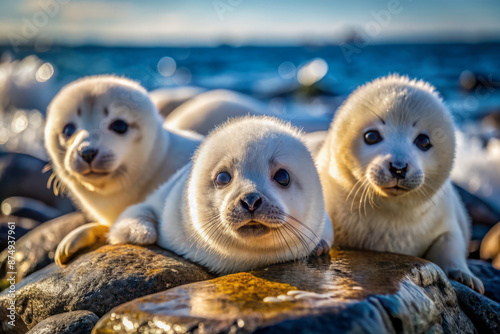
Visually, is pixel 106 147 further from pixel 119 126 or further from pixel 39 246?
pixel 39 246

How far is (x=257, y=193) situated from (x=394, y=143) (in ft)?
4.00

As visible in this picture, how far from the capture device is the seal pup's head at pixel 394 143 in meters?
3.55

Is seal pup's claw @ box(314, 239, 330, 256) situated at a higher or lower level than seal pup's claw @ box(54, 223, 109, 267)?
higher

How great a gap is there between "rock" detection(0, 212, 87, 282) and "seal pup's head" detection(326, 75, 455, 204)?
Answer: 99.8 inches

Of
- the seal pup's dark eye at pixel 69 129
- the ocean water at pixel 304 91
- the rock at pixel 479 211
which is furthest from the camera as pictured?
the ocean water at pixel 304 91

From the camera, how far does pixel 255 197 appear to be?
9.21ft

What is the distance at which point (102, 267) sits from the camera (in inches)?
131

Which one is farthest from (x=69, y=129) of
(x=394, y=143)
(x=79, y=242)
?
(x=394, y=143)

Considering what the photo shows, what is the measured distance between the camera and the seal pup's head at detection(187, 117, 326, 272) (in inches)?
114

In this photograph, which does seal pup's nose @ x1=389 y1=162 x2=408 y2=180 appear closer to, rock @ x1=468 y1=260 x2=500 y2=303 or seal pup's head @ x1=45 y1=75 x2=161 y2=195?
rock @ x1=468 y1=260 x2=500 y2=303

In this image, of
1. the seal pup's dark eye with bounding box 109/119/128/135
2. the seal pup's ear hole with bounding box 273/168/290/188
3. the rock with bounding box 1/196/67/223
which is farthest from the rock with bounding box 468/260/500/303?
the rock with bounding box 1/196/67/223

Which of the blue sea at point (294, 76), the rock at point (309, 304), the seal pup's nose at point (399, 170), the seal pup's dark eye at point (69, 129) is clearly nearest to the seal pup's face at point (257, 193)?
the rock at point (309, 304)

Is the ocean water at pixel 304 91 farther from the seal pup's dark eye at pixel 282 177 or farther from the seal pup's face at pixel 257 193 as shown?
the seal pup's dark eye at pixel 282 177

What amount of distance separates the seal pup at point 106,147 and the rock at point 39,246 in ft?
1.75
